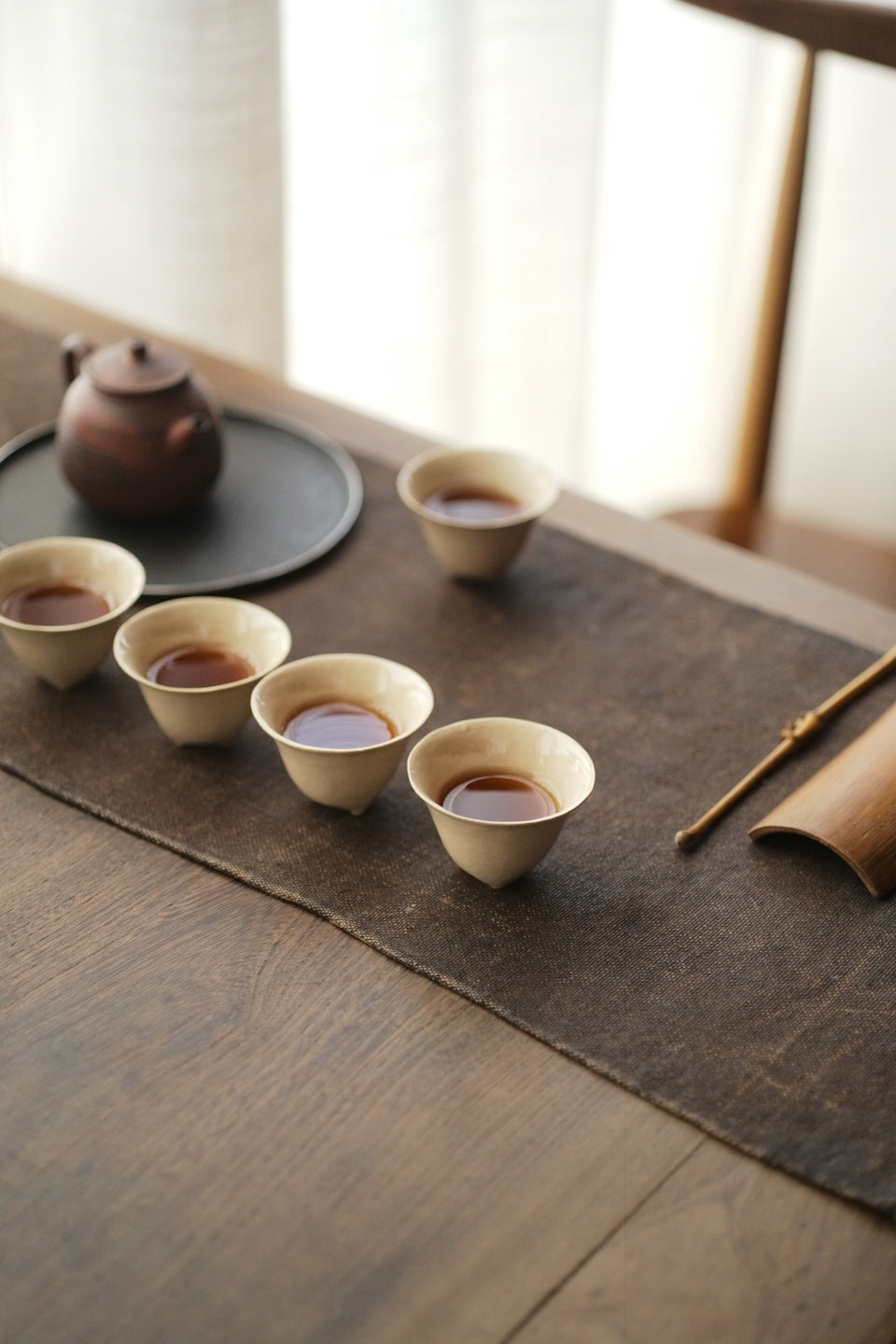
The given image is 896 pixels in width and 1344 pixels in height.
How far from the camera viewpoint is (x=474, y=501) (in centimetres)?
117

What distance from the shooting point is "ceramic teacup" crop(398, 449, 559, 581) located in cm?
110

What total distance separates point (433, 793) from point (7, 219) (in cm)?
135

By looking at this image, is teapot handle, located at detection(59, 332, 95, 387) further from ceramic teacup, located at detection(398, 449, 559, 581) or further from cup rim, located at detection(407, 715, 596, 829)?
cup rim, located at detection(407, 715, 596, 829)

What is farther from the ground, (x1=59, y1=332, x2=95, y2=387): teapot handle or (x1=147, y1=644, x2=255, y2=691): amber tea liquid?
(x1=59, y1=332, x2=95, y2=387): teapot handle

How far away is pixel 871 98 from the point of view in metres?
2.18

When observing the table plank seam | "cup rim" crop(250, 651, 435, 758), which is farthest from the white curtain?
the table plank seam

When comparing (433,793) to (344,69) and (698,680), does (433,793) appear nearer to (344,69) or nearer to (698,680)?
(698,680)

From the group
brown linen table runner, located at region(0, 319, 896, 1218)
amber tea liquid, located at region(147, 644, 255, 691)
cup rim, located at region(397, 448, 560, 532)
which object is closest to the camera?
brown linen table runner, located at region(0, 319, 896, 1218)

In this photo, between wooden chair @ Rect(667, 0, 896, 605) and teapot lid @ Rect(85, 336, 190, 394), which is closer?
teapot lid @ Rect(85, 336, 190, 394)

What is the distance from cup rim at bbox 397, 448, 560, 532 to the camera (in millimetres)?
1095

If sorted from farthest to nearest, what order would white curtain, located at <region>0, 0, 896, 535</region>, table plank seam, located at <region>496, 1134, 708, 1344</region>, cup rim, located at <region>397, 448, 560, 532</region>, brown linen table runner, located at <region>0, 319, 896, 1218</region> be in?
white curtain, located at <region>0, 0, 896, 535</region> → cup rim, located at <region>397, 448, 560, 532</region> → brown linen table runner, located at <region>0, 319, 896, 1218</region> → table plank seam, located at <region>496, 1134, 708, 1344</region>

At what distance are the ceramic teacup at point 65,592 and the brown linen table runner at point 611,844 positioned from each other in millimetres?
31

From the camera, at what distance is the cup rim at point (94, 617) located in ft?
3.12

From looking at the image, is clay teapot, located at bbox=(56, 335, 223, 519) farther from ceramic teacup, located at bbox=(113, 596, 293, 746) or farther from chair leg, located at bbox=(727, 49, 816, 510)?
chair leg, located at bbox=(727, 49, 816, 510)
